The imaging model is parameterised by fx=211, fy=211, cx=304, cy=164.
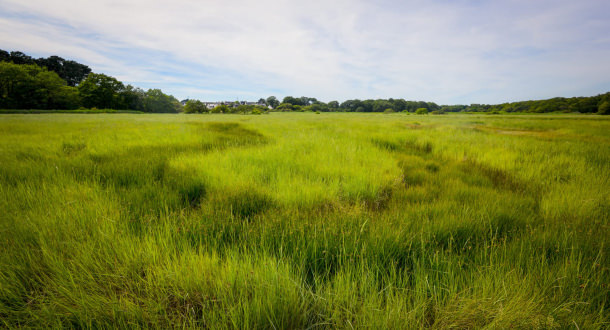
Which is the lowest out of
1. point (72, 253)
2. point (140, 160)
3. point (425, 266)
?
point (425, 266)

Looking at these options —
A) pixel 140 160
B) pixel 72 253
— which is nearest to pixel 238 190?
pixel 72 253

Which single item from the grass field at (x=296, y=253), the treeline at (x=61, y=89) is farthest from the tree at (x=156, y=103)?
the grass field at (x=296, y=253)

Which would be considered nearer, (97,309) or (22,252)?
(97,309)

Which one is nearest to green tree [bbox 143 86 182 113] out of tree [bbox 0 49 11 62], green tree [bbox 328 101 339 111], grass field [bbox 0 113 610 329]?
tree [bbox 0 49 11 62]

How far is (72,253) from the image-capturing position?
133cm

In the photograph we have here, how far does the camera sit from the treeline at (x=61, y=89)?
3094 cm

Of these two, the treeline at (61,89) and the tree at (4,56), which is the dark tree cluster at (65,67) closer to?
the treeline at (61,89)

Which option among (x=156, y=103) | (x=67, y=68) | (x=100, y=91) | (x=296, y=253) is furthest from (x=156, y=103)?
(x=296, y=253)

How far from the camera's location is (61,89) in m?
42.3

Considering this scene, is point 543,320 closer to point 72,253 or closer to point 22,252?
point 72,253

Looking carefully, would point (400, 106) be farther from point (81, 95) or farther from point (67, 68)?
point (67, 68)

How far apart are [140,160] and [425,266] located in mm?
4453

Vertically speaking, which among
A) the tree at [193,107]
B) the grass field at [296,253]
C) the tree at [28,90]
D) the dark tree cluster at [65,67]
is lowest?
the grass field at [296,253]

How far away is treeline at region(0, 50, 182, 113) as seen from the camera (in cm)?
3094
